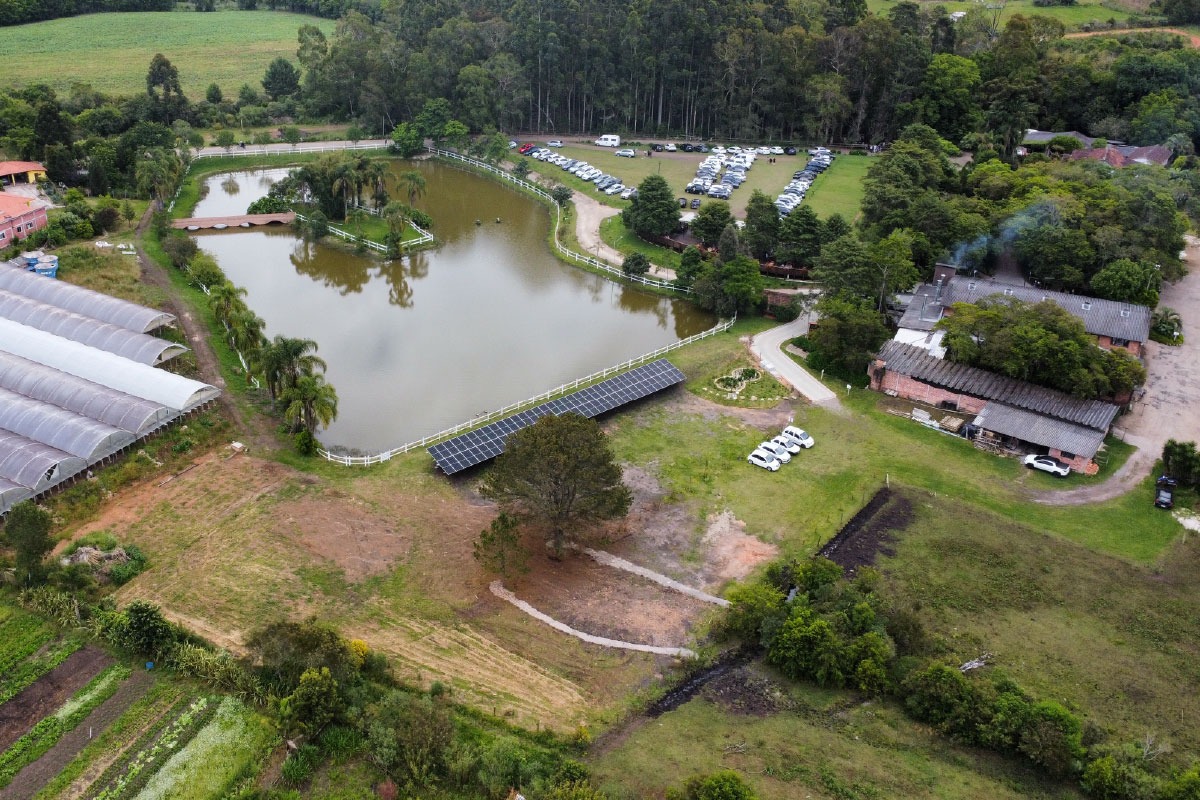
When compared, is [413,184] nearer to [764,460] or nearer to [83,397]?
[83,397]

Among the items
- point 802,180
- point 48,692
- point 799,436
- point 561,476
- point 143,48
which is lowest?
point 48,692

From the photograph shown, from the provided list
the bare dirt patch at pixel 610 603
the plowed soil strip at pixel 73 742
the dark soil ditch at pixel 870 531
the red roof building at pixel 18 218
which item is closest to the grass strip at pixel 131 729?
the plowed soil strip at pixel 73 742

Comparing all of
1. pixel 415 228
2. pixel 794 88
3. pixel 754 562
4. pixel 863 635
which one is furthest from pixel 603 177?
pixel 863 635

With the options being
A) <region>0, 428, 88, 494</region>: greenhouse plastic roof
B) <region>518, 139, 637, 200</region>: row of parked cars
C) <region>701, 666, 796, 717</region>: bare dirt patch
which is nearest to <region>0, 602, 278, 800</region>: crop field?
<region>0, 428, 88, 494</region>: greenhouse plastic roof

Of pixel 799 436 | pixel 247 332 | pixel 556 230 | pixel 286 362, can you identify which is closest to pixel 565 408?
pixel 799 436

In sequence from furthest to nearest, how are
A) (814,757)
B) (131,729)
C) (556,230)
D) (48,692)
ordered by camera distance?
(556,230), (48,692), (131,729), (814,757)

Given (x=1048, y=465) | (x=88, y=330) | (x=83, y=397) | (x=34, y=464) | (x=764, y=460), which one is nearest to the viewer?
(x=34, y=464)

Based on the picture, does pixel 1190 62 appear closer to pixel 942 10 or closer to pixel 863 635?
pixel 942 10
